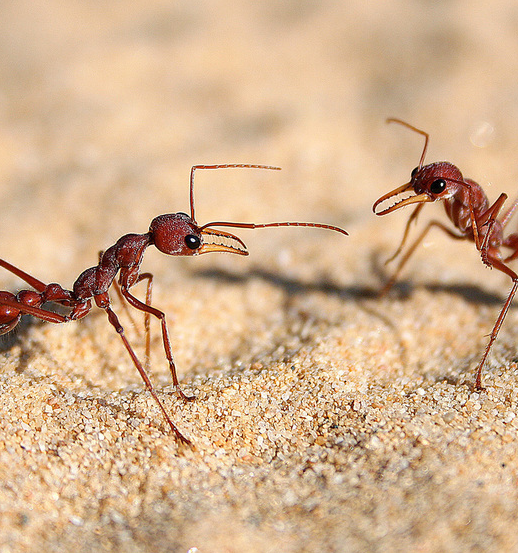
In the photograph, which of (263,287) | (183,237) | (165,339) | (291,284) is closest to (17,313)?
(165,339)

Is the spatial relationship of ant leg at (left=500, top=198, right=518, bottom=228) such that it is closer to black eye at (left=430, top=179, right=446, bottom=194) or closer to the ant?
black eye at (left=430, top=179, right=446, bottom=194)

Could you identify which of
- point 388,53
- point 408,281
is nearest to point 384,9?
point 388,53

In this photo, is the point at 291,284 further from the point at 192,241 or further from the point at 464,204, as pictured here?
the point at 464,204

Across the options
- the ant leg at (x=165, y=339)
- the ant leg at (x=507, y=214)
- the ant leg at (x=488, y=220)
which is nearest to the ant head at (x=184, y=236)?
the ant leg at (x=165, y=339)

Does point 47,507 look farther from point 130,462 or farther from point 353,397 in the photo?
point 353,397

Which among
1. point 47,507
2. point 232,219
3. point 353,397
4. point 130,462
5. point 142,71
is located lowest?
point 47,507

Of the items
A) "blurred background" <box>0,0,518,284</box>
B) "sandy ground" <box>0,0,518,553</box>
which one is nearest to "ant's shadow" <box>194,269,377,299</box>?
"sandy ground" <box>0,0,518,553</box>
